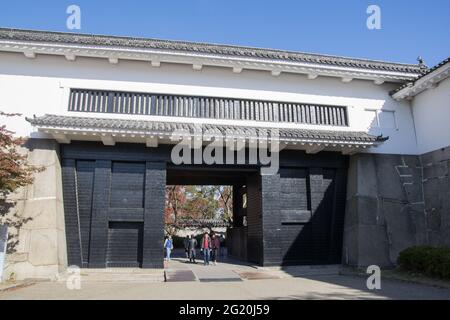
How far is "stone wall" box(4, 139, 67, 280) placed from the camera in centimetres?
1128

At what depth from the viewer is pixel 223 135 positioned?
12.2m

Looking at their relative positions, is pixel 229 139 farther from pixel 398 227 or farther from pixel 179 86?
pixel 398 227

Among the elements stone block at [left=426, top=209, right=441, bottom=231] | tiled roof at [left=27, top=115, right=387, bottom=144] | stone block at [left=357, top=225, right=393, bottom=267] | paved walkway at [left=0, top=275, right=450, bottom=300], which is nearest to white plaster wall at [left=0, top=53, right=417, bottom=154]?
tiled roof at [left=27, top=115, right=387, bottom=144]

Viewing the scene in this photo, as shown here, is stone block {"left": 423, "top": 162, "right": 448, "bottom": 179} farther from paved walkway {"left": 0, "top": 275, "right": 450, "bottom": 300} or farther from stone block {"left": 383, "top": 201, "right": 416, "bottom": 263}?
paved walkway {"left": 0, "top": 275, "right": 450, "bottom": 300}

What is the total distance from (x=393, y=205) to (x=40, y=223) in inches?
523

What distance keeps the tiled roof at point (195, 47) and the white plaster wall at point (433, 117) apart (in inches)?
62.7

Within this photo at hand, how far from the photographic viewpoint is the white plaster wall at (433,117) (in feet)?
44.5

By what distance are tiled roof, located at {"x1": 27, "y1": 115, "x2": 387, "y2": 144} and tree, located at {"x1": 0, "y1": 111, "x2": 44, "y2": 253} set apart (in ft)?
3.34

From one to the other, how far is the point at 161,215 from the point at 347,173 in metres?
7.89

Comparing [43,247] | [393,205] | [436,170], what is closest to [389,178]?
[393,205]

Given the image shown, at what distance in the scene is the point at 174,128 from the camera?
12.4m

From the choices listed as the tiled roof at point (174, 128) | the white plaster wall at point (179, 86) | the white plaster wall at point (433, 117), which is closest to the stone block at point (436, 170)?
the white plaster wall at point (433, 117)

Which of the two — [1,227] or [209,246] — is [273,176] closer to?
[209,246]

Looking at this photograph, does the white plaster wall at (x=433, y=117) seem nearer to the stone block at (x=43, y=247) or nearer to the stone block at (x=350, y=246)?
the stone block at (x=350, y=246)
